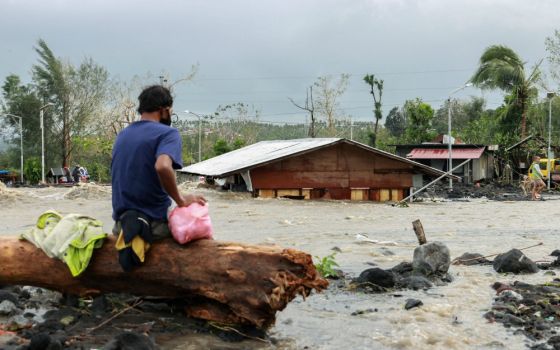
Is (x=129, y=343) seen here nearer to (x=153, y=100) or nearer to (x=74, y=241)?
(x=74, y=241)

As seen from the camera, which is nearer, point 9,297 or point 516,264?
point 9,297

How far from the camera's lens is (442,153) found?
1793 inches

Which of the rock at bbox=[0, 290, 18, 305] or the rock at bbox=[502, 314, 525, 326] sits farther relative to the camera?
the rock at bbox=[0, 290, 18, 305]

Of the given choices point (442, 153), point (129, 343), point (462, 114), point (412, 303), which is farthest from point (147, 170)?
point (462, 114)

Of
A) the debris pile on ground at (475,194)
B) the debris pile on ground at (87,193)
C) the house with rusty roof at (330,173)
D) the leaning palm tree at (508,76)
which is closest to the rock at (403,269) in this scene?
the house with rusty roof at (330,173)

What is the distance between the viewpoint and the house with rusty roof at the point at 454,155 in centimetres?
4525

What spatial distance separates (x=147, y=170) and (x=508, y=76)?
48163 mm

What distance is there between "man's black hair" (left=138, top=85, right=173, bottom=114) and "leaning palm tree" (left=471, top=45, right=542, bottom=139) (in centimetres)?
4752

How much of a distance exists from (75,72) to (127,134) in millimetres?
56398

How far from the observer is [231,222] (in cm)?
1833

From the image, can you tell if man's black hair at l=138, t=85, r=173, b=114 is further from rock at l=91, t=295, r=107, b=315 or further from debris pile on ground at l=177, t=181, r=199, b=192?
debris pile on ground at l=177, t=181, r=199, b=192

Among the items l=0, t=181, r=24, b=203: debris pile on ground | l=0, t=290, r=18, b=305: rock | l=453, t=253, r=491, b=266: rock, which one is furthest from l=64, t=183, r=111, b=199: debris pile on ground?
l=0, t=290, r=18, b=305: rock

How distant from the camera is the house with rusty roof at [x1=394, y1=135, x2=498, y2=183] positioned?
45250 mm

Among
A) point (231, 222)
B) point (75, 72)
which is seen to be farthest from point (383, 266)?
point (75, 72)
